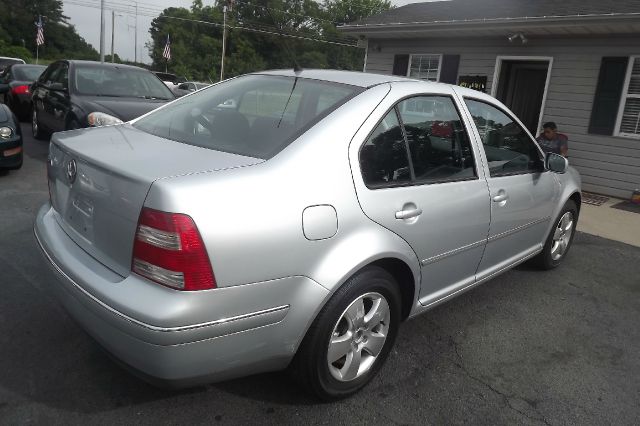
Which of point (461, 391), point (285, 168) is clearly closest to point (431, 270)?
point (461, 391)

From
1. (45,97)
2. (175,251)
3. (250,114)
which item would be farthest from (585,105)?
(45,97)

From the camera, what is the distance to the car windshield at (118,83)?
718 cm

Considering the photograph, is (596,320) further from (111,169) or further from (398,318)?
(111,169)

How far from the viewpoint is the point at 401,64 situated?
11102mm

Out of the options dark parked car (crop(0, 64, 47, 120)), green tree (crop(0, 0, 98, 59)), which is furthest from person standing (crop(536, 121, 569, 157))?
green tree (crop(0, 0, 98, 59))

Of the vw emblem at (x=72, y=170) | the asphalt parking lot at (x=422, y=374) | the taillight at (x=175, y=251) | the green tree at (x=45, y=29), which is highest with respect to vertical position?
the green tree at (x=45, y=29)

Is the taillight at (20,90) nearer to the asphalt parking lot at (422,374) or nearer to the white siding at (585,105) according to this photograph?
the asphalt parking lot at (422,374)

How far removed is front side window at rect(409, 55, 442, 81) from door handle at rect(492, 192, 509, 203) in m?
7.72

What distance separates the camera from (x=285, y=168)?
2064 mm

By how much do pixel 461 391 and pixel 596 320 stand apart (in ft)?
5.40

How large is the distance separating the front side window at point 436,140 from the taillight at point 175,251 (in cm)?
128

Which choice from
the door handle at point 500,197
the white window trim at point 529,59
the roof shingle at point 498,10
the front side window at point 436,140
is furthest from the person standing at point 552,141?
the front side window at point 436,140

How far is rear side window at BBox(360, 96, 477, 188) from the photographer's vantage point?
8.01 feet

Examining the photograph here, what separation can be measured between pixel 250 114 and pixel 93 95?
17.3 ft
